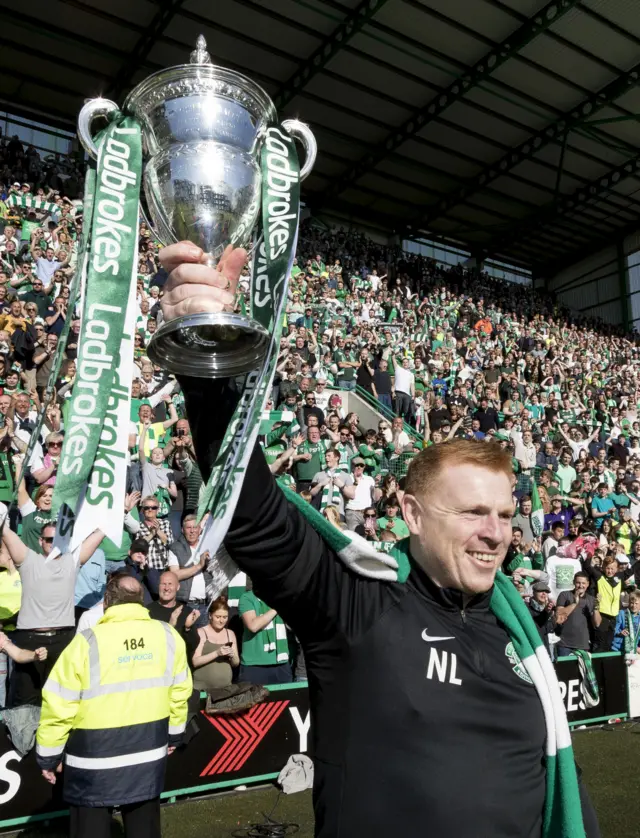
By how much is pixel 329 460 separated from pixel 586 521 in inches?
215

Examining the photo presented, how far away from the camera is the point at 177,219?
2.03m

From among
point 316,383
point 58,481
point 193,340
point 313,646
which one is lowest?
point 313,646

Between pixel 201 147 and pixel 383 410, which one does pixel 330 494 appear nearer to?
pixel 383 410

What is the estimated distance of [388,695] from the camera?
175cm

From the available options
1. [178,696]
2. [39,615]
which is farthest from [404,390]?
[178,696]

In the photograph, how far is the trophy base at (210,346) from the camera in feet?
4.95

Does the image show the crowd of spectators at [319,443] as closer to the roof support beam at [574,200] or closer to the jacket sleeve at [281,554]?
the jacket sleeve at [281,554]

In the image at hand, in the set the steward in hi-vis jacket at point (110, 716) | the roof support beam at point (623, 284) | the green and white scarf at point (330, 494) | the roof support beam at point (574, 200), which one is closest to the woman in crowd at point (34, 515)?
the steward in hi-vis jacket at point (110, 716)

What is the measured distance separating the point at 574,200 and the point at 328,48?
46.1 feet

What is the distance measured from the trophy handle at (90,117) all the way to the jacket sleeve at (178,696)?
117 inches

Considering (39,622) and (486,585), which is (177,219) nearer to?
(486,585)

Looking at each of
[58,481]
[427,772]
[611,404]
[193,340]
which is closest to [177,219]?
[193,340]

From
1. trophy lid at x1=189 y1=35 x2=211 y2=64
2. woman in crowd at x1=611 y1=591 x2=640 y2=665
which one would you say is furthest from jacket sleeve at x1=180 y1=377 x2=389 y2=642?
woman in crowd at x1=611 y1=591 x2=640 y2=665

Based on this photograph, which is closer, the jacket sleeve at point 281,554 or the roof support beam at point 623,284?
the jacket sleeve at point 281,554
